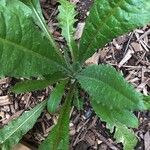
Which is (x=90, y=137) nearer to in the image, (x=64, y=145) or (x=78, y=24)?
(x=64, y=145)

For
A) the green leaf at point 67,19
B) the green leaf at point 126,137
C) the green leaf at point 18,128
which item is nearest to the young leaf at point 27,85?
the green leaf at point 18,128

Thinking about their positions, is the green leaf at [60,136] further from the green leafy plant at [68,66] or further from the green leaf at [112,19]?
the green leaf at [112,19]

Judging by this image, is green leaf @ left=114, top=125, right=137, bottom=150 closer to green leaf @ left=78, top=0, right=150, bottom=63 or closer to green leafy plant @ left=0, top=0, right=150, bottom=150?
green leafy plant @ left=0, top=0, right=150, bottom=150

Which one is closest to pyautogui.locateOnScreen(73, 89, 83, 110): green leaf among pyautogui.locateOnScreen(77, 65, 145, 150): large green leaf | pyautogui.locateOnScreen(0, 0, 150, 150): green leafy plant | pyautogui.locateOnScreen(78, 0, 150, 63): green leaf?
pyautogui.locateOnScreen(0, 0, 150, 150): green leafy plant

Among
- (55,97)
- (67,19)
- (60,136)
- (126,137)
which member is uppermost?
(67,19)

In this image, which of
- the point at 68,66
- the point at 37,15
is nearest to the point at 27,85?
the point at 68,66

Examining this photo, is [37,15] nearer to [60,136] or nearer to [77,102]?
[77,102]

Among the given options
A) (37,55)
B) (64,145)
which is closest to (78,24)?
(37,55)
